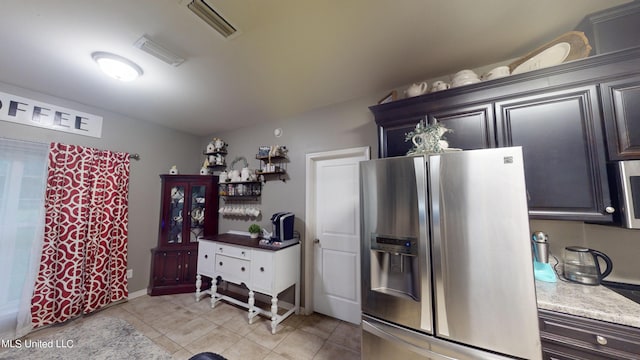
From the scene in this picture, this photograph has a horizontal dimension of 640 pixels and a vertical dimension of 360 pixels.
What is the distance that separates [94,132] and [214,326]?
2.89 m

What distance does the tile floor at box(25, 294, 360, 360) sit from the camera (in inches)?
75.3

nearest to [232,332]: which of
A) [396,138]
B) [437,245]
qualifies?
Result: [437,245]

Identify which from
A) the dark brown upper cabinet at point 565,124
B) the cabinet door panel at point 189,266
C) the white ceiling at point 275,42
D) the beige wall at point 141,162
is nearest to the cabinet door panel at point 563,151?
the dark brown upper cabinet at point 565,124

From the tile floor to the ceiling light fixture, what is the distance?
8.37ft

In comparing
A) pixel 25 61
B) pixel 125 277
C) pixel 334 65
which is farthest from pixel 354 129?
pixel 125 277

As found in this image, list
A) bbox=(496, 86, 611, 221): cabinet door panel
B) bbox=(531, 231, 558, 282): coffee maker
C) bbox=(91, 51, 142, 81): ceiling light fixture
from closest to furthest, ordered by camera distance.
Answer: bbox=(496, 86, 611, 221): cabinet door panel, bbox=(531, 231, 558, 282): coffee maker, bbox=(91, 51, 142, 81): ceiling light fixture

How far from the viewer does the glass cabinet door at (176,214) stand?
3123mm

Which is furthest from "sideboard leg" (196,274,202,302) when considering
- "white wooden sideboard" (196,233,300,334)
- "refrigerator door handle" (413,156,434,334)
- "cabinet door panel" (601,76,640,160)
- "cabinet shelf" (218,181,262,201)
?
"cabinet door panel" (601,76,640,160)

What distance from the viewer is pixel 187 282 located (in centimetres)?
306

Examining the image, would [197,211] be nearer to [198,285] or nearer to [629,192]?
[198,285]

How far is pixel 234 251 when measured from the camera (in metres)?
2.55

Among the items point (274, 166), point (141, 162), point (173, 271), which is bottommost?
point (173, 271)

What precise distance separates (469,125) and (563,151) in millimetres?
530

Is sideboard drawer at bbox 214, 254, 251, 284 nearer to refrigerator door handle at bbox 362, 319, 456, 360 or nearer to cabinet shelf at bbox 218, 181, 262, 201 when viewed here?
cabinet shelf at bbox 218, 181, 262, 201
